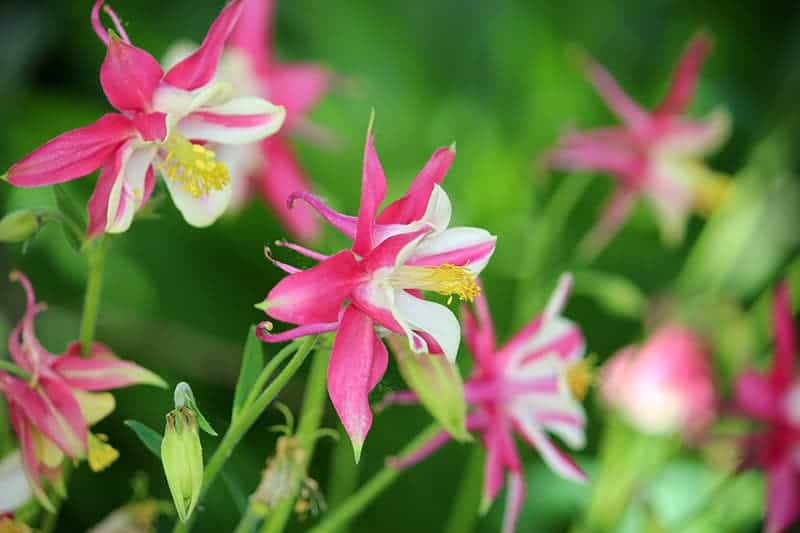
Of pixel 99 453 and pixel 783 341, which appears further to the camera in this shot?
pixel 783 341

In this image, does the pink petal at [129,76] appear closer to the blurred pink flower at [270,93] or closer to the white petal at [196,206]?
the white petal at [196,206]

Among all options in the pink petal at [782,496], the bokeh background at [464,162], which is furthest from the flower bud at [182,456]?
the pink petal at [782,496]

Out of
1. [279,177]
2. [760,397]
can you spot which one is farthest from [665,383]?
[279,177]

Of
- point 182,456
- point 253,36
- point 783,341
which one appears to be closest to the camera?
point 182,456

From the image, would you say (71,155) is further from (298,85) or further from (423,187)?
(298,85)

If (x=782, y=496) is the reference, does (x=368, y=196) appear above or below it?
above

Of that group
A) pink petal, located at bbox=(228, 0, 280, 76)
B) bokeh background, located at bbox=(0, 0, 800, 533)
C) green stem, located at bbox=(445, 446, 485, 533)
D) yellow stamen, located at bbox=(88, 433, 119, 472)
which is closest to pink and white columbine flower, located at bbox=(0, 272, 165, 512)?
yellow stamen, located at bbox=(88, 433, 119, 472)

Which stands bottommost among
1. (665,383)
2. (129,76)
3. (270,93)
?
(665,383)
